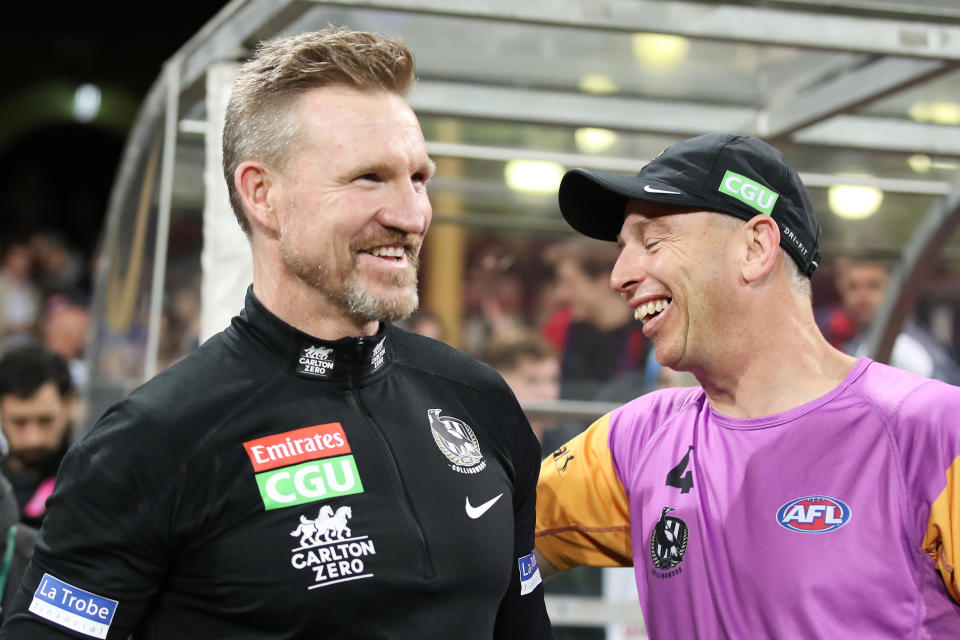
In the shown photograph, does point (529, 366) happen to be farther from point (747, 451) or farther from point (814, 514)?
point (814, 514)

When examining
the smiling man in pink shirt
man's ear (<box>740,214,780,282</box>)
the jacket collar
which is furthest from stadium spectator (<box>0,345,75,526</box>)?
man's ear (<box>740,214,780,282</box>)

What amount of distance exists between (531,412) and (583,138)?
112cm

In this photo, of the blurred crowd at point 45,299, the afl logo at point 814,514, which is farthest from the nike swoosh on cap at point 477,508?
the blurred crowd at point 45,299

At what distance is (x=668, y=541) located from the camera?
2102 mm

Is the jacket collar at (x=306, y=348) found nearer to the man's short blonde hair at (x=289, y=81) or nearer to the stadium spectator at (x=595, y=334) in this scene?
the man's short blonde hair at (x=289, y=81)

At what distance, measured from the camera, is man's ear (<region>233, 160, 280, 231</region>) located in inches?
72.4

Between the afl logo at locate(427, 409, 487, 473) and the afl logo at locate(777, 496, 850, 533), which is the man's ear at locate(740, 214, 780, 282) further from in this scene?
the afl logo at locate(427, 409, 487, 473)

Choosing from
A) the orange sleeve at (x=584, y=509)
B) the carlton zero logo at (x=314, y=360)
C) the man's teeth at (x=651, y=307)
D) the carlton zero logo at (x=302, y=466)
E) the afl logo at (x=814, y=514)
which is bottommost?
the orange sleeve at (x=584, y=509)

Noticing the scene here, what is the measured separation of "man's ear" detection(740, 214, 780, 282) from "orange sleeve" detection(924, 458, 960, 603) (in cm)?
48

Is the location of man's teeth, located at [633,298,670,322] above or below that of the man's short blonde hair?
below

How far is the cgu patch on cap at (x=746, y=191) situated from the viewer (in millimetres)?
2146

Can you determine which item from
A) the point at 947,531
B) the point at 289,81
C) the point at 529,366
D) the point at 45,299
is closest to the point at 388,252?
the point at 289,81

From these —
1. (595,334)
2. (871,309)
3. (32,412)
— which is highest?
(871,309)

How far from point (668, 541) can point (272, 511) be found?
30.6 inches
